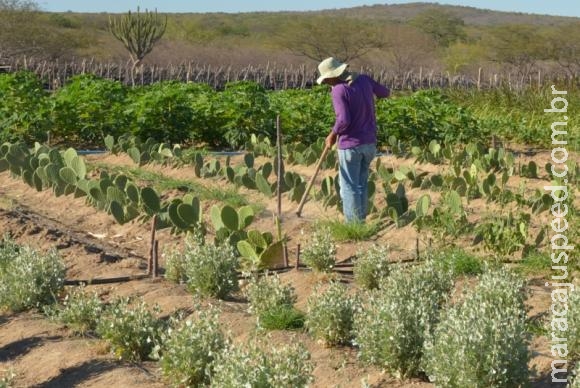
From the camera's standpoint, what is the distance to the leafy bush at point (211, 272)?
664 centimetres

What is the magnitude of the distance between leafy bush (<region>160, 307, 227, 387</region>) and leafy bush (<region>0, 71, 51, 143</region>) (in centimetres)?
1028

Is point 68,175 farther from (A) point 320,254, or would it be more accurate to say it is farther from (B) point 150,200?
(A) point 320,254

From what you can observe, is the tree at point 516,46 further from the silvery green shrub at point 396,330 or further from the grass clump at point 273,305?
the silvery green shrub at point 396,330

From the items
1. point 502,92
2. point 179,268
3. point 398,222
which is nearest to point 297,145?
point 398,222

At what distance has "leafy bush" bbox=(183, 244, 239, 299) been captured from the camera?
664cm

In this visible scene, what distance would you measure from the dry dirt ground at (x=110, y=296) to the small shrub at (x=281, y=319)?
→ 0.08m

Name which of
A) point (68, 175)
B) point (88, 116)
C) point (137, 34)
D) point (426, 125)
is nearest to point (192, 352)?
point (68, 175)

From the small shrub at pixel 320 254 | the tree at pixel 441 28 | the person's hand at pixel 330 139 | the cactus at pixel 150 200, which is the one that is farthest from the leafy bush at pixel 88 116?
the tree at pixel 441 28

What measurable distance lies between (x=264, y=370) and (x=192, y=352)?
67 centimetres

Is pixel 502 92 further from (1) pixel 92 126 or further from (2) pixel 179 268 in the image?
(2) pixel 179 268

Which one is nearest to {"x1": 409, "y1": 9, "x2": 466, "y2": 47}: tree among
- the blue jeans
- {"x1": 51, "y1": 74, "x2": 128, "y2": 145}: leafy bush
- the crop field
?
{"x1": 51, "y1": 74, "x2": 128, "y2": 145}: leafy bush

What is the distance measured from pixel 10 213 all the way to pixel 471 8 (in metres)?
125

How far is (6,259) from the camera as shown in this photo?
729 cm

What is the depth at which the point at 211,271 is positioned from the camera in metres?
6.63
